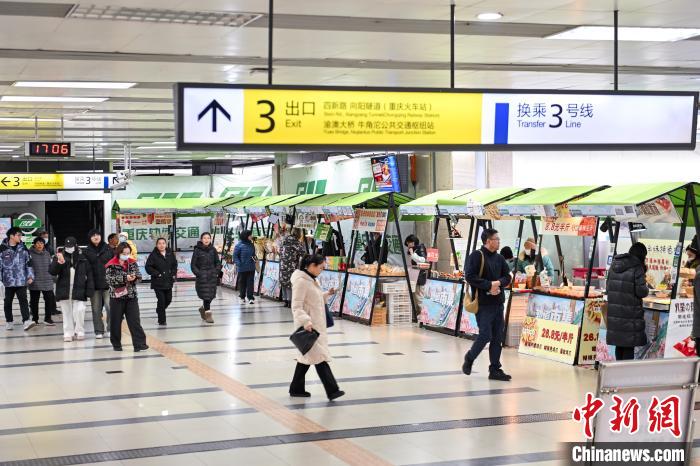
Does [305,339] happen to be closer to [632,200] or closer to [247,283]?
[632,200]

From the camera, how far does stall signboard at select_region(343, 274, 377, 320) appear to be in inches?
589

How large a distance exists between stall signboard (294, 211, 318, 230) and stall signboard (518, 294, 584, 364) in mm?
6612

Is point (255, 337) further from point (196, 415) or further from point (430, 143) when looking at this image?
point (430, 143)

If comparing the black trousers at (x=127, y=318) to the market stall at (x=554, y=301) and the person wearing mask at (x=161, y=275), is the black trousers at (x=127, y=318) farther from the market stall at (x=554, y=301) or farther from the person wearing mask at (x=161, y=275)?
the market stall at (x=554, y=301)

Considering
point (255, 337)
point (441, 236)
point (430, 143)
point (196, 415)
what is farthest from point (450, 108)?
point (441, 236)

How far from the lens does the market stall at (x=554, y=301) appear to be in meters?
10.8

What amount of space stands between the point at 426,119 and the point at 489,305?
4122mm

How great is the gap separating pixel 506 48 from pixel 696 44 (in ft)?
5.56

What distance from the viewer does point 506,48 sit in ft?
30.5

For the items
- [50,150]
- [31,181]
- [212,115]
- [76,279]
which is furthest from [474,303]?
[31,181]

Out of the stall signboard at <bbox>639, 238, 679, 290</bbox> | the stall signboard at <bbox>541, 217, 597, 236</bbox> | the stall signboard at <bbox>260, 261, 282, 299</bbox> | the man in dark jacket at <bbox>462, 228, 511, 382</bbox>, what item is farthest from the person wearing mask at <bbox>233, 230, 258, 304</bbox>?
the man in dark jacket at <bbox>462, 228, 511, 382</bbox>

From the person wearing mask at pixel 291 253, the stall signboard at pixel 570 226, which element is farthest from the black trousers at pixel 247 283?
the stall signboard at pixel 570 226

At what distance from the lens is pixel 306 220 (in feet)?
59.4

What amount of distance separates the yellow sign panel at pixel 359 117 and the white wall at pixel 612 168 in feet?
33.0
